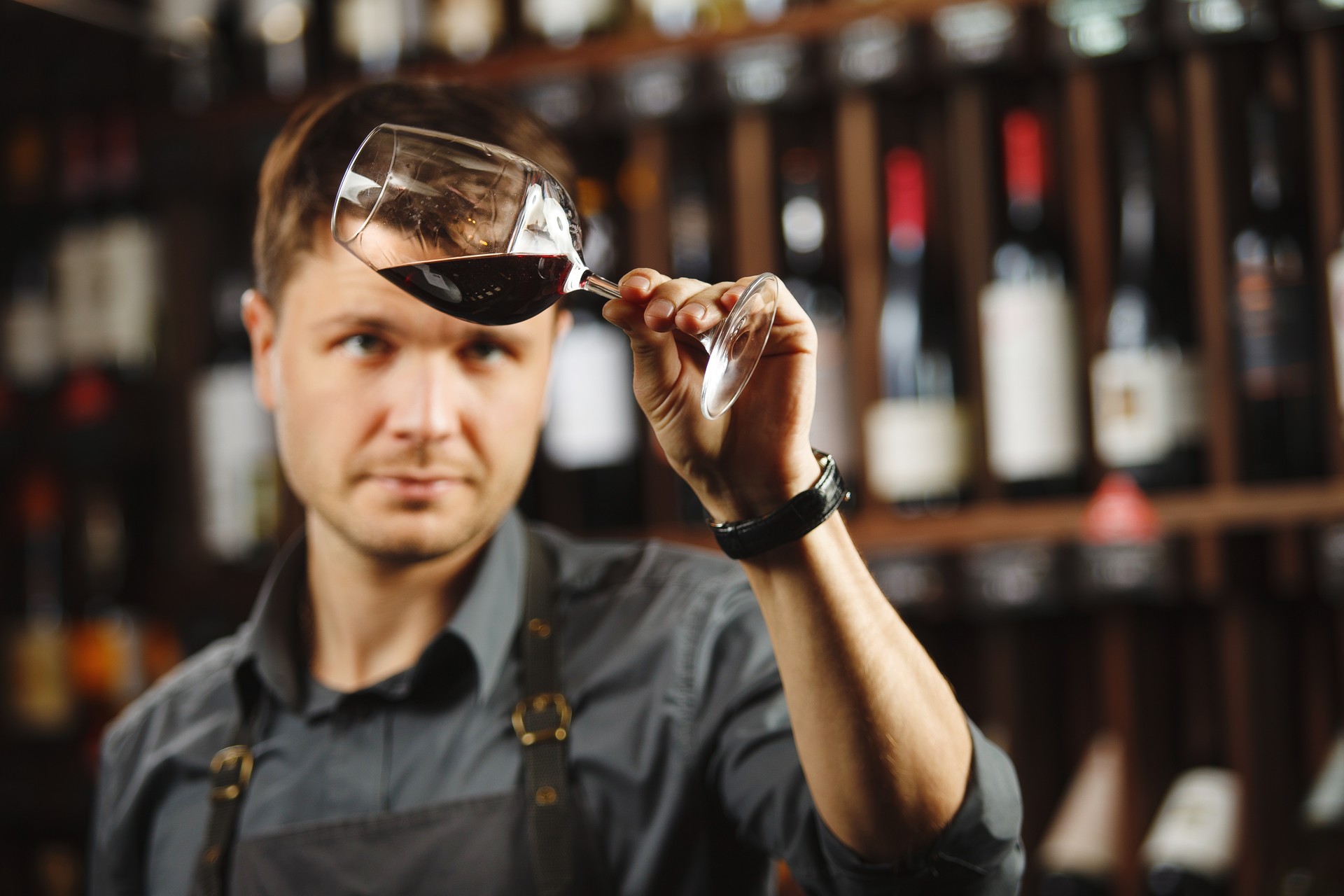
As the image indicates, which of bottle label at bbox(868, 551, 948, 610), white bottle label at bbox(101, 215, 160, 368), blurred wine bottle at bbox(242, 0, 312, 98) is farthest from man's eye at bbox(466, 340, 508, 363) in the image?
white bottle label at bbox(101, 215, 160, 368)

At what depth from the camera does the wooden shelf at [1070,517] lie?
130 centimetres

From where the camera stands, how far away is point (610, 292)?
62 centimetres

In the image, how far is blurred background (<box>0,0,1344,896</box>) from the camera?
1366 mm

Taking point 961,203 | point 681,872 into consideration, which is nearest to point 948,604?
point 961,203

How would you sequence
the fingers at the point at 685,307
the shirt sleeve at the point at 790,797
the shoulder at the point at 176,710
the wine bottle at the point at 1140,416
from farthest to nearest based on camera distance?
1. the wine bottle at the point at 1140,416
2. the shoulder at the point at 176,710
3. the shirt sleeve at the point at 790,797
4. the fingers at the point at 685,307

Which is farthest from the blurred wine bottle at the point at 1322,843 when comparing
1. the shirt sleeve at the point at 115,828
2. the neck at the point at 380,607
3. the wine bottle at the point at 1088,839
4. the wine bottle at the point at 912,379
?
the shirt sleeve at the point at 115,828

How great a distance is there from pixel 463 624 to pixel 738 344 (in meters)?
0.42

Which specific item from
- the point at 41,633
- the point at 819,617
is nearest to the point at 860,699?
the point at 819,617

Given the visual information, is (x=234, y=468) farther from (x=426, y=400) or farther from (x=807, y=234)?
(x=426, y=400)

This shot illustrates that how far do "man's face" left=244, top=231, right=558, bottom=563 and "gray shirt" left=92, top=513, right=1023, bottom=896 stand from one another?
12 centimetres

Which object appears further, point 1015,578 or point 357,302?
point 1015,578

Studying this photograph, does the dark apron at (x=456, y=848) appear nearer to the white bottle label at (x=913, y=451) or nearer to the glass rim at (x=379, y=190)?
the glass rim at (x=379, y=190)

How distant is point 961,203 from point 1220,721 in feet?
2.50

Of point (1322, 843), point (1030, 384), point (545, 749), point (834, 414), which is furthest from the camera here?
point (834, 414)
